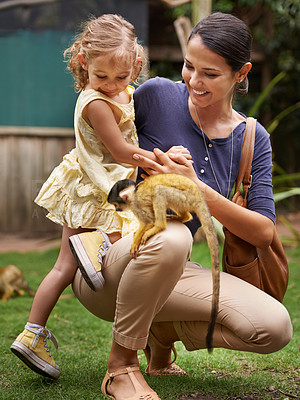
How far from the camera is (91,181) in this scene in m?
2.15

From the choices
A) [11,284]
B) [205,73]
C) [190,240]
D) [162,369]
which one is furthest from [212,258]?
[11,284]

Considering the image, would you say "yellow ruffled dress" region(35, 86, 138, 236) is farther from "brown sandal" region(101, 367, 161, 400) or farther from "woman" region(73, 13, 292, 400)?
"brown sandal" region(101, 367, 161, 400)

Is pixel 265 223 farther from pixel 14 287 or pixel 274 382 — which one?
pixel 14 287

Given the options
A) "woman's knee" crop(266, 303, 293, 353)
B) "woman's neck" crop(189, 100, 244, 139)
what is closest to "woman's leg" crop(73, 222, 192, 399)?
"woman's knee" crop(266, 303, 293, 353)

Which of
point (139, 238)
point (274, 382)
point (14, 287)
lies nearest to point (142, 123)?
point (139, 238)

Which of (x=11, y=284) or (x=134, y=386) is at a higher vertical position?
(x=134, y=386)

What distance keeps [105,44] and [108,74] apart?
108 mm

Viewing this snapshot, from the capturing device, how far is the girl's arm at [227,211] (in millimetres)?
1907

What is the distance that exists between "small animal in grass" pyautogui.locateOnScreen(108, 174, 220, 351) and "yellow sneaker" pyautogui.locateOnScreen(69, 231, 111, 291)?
0.58 ft

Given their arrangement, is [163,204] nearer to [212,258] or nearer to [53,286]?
[212,258]

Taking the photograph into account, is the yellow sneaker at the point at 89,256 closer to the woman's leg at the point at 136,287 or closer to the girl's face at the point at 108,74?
the woman's leg at the point at 136,287

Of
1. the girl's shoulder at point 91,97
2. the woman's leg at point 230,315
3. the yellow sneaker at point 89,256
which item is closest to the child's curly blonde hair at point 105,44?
the girl's shoulder at point 91,97

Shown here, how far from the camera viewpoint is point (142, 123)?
224 centimetres

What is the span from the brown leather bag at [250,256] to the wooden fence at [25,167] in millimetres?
4462
